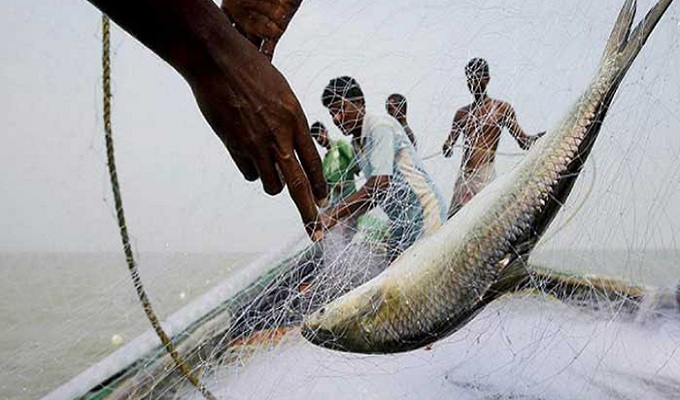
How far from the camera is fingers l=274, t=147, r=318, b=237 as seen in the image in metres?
1.13

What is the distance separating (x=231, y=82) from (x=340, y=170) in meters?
1.78

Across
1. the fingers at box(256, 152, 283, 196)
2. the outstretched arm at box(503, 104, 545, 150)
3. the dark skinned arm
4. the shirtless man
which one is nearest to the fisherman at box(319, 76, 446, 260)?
the dark skinned arm

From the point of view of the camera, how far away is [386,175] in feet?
7.97

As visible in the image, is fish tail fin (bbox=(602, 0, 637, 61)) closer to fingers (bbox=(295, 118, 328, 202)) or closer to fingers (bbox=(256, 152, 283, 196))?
fingers (bbox=(295, 118, 328, 202))

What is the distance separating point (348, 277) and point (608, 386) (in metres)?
1.50

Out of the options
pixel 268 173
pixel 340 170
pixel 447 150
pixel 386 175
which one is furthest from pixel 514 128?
pixel 268 173

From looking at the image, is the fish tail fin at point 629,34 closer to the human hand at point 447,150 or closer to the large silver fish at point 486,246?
the large silver fish at point 486,246

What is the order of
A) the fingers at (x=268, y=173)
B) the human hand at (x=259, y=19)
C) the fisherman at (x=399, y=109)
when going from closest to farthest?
1. the fingers at (x=268, y=173)
2. the human hand at (x=259, y=19)
3. the fisherman at (x=399, y=109)

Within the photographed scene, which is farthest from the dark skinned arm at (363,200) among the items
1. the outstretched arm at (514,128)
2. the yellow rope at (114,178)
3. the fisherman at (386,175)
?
the yellow rope at (114,178)

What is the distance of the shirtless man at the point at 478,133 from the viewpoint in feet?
7.11

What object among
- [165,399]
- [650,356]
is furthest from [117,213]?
[650,356]

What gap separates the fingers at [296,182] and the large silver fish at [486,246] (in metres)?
0.53

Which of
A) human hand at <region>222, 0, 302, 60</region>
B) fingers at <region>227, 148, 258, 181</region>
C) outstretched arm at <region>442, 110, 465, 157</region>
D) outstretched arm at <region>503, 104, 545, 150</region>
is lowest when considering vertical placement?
outstretched arm at <region>503, 104, 545, 150</region>

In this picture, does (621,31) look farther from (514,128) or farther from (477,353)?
(477,353)
